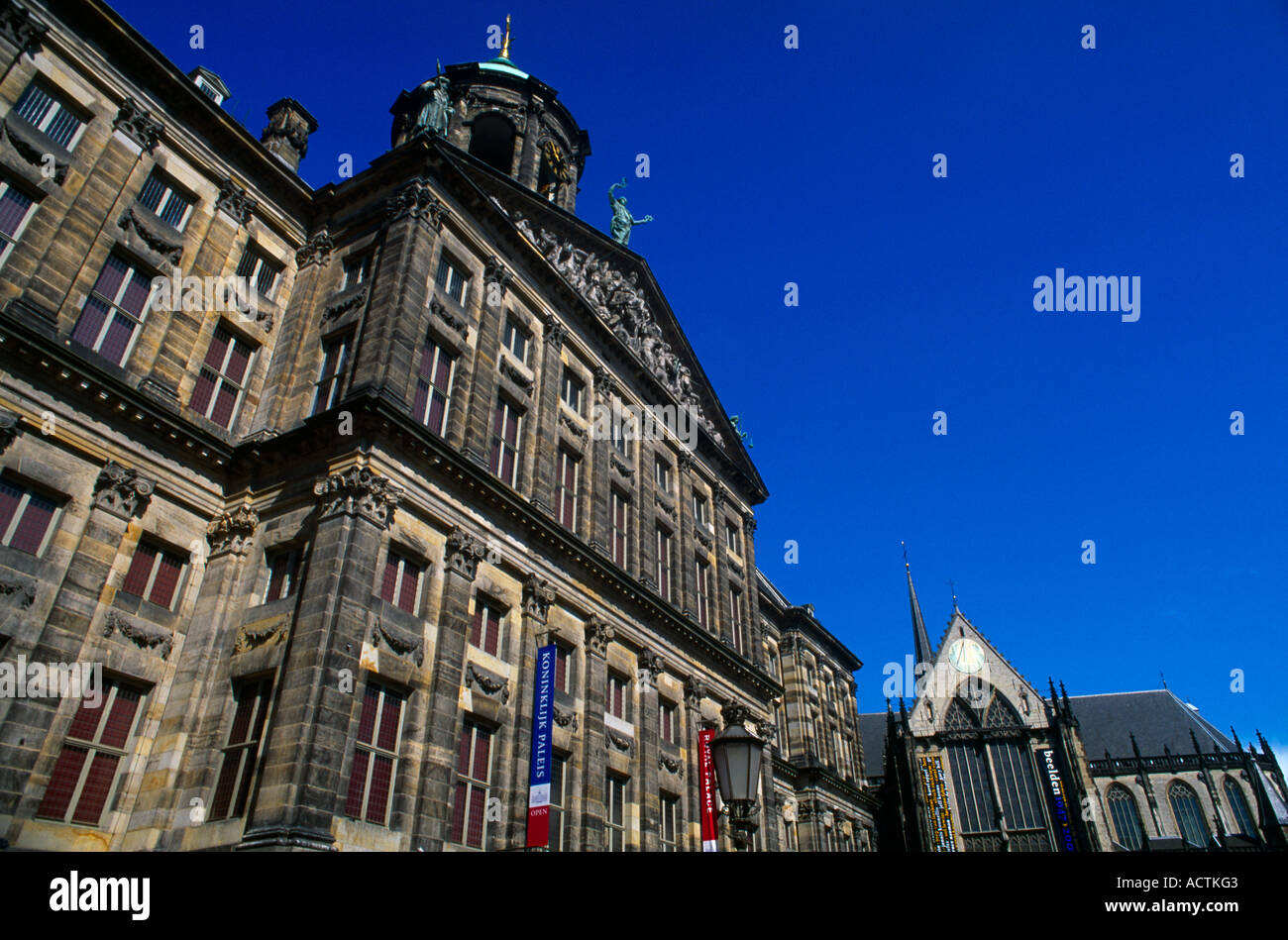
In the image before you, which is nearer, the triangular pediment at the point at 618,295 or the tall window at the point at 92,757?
→ the tall window at the point at 92,757

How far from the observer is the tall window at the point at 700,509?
38.2m

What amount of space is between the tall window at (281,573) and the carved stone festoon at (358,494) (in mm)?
1558

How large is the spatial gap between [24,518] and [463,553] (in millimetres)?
9718

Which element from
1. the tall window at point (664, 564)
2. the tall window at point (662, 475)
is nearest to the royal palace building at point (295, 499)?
the tall window at point (664, 564)

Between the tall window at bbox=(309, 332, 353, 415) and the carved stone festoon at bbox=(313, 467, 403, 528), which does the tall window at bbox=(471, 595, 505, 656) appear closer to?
the carved stone festoon at bbox=(313, 467, 403, 528)

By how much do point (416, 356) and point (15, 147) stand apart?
1029 cm

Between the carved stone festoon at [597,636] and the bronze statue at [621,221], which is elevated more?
the bronze statue at [621,221]

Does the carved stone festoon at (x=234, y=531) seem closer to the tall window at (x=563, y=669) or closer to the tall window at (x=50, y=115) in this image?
the tall window at (x=563, y=669)

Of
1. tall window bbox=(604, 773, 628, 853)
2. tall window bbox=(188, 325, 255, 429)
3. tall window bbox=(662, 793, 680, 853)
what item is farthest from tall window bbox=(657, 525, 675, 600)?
tall window bbox=(188, 325, 255, 429)

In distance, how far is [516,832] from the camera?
20.6 m

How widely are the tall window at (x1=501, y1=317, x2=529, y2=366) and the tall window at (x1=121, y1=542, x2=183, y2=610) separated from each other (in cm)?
1243

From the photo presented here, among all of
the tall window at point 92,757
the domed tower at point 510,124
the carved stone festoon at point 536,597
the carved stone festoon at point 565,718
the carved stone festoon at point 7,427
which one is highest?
the domed tower at point 510,124
